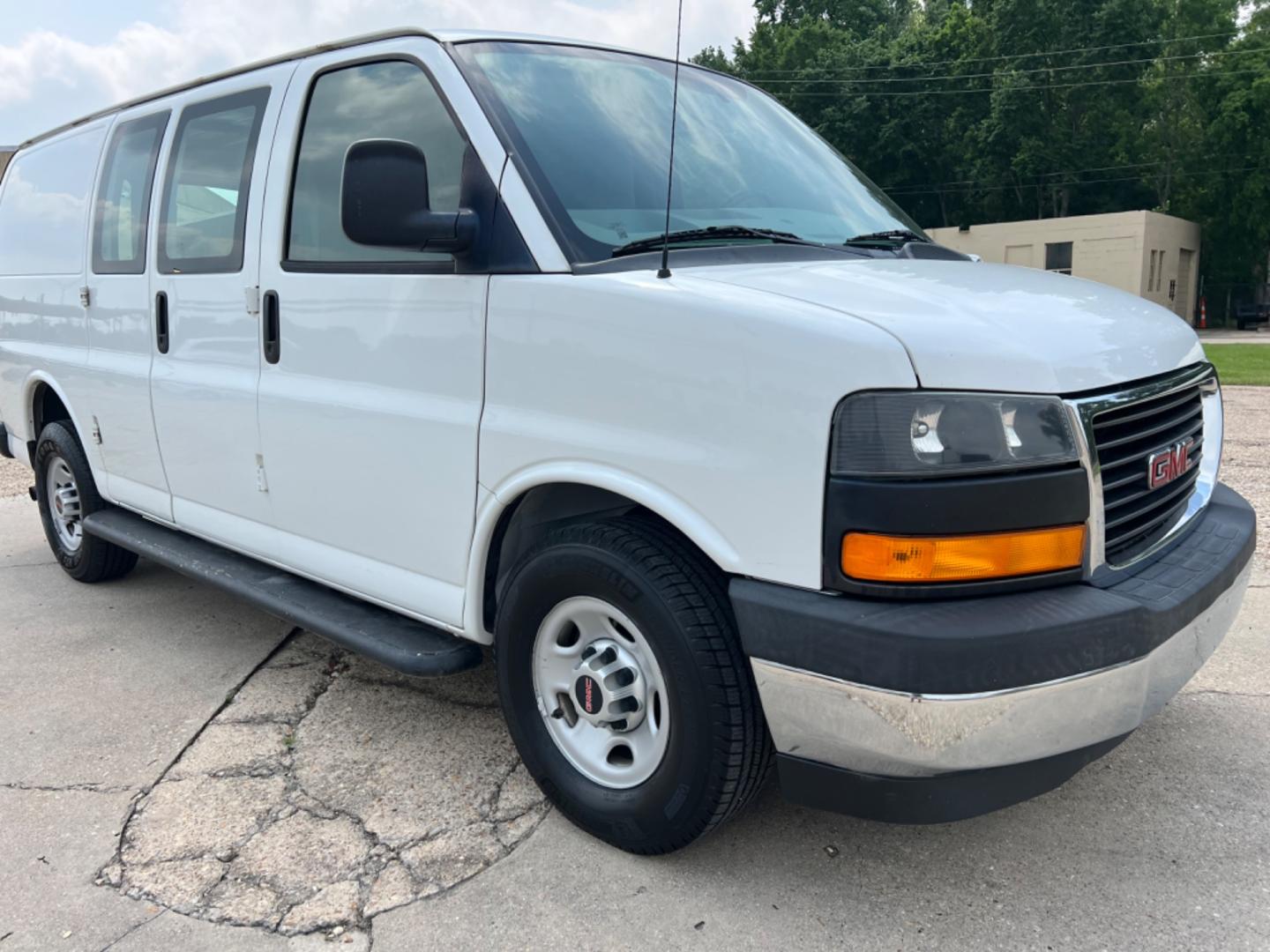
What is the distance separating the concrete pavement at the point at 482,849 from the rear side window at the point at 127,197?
1.86 metres

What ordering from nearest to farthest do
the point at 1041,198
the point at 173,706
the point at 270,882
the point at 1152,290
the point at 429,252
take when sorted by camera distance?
the point at 270,882 < the point at 429,252 < the point at 173,706 < the point at 1152,290 < the point at 1041,198

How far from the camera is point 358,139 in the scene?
3191 mm

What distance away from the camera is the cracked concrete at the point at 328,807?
2.57m

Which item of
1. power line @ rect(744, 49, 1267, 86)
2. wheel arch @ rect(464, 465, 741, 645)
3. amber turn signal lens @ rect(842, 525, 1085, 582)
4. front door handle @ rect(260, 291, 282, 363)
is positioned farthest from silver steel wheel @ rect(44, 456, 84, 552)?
power line @ rect(744, 49, 1267, 86)

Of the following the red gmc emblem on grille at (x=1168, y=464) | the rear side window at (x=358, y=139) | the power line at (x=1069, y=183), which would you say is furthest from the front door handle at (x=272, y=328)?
the power line at (x=1069, y=183)

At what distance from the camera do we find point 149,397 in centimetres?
412

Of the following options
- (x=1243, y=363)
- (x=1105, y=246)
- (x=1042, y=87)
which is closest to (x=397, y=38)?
(x=1243, y=363)

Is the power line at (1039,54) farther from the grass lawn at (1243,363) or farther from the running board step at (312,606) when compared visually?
the running board step at (312,606)

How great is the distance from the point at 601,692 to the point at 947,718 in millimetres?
927

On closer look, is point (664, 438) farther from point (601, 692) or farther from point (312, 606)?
point (312, 606)

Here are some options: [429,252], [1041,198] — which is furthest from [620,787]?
[1041,198]

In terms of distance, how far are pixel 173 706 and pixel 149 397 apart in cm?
126

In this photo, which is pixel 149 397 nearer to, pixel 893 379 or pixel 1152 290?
pixel 893 379

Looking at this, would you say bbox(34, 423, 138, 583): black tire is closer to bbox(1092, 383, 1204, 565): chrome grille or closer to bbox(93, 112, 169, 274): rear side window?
bbox(93, 112, 169, 274): rear side window
